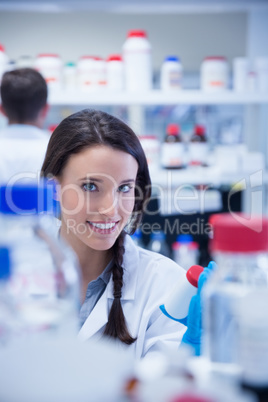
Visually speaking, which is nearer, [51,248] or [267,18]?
[51,248]

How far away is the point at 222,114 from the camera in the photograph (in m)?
4.83

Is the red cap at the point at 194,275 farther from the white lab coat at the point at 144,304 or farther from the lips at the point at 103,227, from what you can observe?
the lips at the point at 103,227

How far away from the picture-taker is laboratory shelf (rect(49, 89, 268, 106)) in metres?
2.58

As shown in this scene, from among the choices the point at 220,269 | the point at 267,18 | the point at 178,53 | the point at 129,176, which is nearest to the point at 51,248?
the point at 220,269

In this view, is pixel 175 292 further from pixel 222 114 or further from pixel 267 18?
pixel 222 114

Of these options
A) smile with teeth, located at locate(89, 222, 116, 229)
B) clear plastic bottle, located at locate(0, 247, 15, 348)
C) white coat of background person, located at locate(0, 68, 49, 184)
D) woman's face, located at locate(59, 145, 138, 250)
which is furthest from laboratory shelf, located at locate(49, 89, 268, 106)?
clear plastic bottle, located at locate(0, 247, 15, 348)

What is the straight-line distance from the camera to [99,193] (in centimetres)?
129

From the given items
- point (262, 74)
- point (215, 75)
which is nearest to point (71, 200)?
point (215, 75)

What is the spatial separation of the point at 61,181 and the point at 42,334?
0.92 meters

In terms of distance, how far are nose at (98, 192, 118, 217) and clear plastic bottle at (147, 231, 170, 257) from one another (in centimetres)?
158

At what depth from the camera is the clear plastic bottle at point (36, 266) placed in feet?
1.81

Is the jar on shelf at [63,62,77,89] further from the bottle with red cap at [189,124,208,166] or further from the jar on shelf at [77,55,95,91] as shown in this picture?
the bottle with red cap at [189,124,208,166]

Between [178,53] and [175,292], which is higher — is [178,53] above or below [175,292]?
above

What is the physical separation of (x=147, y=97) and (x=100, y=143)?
1314 mm
